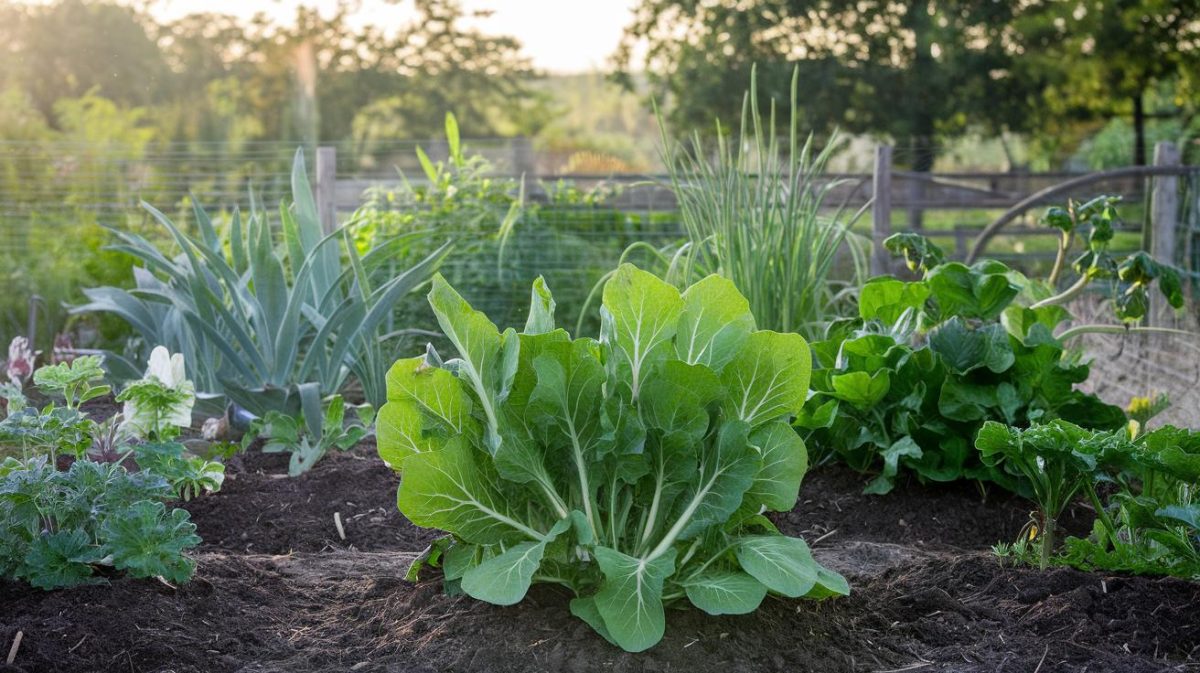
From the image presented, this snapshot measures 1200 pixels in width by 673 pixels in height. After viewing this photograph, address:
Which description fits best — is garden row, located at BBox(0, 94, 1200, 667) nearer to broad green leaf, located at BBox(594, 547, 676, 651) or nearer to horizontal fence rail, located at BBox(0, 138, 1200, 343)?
broad green leaf, located at BBox(594, 547, 676, 651)

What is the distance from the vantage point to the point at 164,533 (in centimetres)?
193

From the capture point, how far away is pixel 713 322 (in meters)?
1.97

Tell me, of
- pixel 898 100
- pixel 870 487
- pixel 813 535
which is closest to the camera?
pixel 813 535

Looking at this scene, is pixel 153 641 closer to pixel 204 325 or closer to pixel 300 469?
pixel 300 469

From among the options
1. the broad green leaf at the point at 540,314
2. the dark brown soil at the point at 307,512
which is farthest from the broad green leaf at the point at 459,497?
the dark brown soil at the point at 307,512

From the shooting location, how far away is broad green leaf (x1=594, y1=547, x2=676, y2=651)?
5.67 feet

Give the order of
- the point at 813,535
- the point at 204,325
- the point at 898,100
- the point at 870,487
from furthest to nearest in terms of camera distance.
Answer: the point at 898,100
the point at 204,325
the point at 870,487
the point at 813,535

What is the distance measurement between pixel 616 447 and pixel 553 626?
1.09 ft

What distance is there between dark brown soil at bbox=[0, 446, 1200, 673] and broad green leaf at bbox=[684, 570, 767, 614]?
0.09 meters

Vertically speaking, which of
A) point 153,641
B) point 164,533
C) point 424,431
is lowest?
point 153,641

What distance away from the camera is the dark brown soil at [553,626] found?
181cm

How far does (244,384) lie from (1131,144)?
19.9 meters

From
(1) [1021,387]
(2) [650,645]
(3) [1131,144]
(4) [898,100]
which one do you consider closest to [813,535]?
(1) [1021,387]

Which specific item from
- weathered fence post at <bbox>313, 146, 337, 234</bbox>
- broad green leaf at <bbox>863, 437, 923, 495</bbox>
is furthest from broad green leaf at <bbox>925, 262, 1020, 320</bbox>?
weathered fence post at <bbox>313, 146, 337, 234</bbox>
